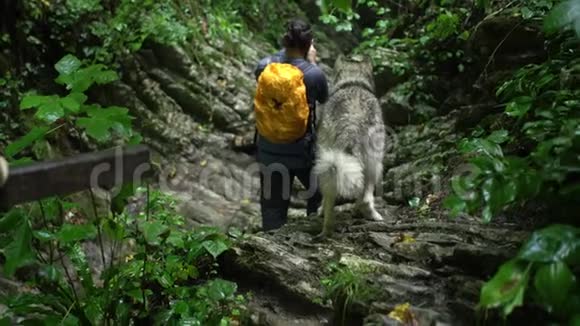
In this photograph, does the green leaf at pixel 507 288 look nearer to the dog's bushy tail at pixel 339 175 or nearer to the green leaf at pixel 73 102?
the green leaf at pixel 73 102

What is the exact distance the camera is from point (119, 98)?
8.37 meters

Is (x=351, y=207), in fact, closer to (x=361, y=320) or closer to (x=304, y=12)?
(x=361, y=320)

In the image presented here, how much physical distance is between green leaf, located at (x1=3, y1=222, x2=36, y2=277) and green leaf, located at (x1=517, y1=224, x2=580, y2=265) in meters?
2.38

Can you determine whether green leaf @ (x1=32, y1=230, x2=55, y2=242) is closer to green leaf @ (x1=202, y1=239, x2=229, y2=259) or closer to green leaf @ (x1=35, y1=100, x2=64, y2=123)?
green leaf @ (x1=35, y1=100, x2=64, y2=123)


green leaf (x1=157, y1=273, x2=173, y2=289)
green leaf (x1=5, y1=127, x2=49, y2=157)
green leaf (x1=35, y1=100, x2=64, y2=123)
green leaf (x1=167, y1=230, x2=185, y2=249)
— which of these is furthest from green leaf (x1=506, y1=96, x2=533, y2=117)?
green leaf (x1=5, y1=127, x2=49, y2=157)

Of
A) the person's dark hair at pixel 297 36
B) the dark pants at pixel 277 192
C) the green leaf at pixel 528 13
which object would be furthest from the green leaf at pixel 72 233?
the green leaf at pixel 528 13

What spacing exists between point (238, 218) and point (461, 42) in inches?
147

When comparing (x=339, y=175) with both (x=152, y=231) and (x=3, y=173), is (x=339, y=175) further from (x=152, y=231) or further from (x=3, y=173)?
(x=3, y=173)

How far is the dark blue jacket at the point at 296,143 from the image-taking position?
17.3ft

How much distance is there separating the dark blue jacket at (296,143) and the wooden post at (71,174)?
2578 millimetres

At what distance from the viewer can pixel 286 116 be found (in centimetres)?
512

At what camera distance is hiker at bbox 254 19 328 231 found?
16.5ft

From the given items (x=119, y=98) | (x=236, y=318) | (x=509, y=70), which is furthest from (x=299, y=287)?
(x=119, y=98)

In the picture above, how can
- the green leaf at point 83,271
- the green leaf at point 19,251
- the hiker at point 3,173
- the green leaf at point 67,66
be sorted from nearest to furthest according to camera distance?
the hiker at point 3,173
the green leaf at point 19,251
the green leaf at point 67,66
the green leaf at point 83,271
